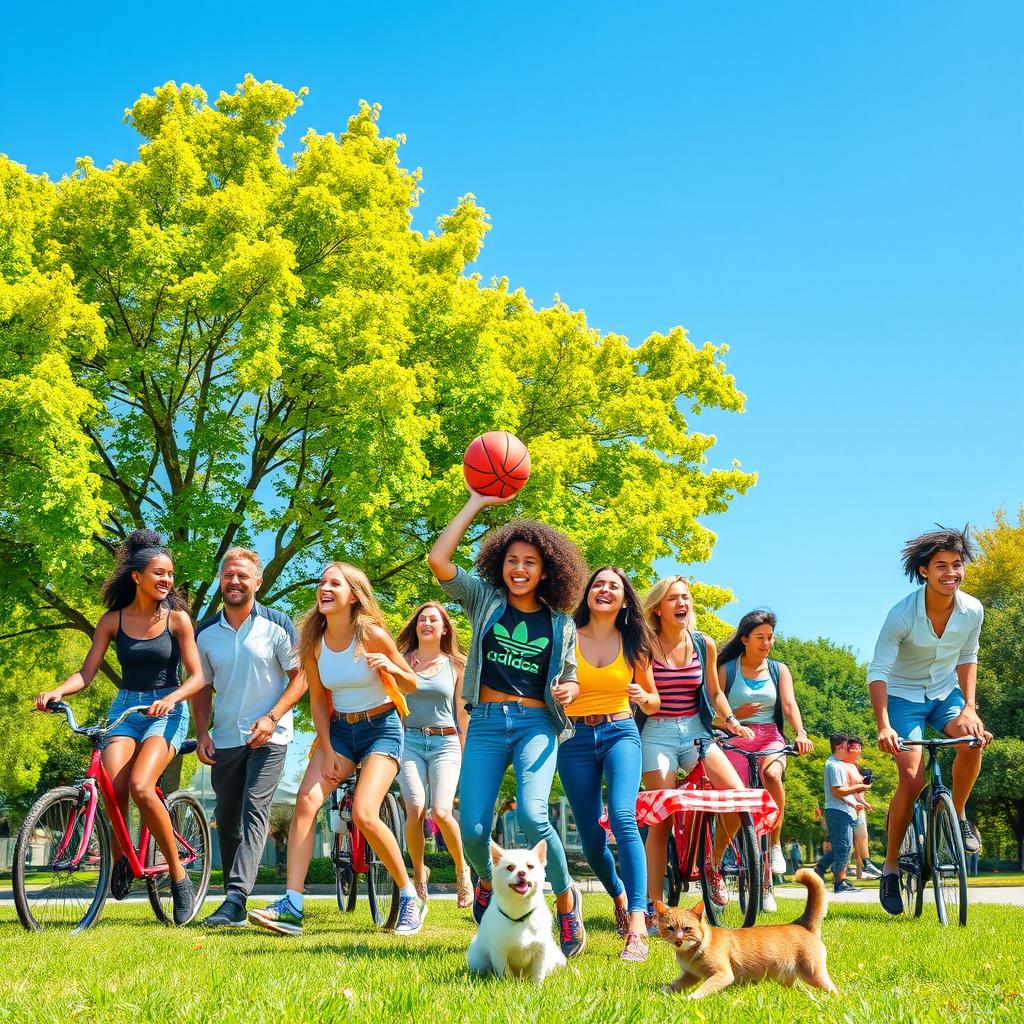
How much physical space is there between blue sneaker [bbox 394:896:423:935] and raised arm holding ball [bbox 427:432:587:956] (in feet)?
2.94

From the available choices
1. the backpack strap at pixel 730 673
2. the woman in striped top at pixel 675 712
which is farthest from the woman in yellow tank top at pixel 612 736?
the backpack strap at pixel 730 673

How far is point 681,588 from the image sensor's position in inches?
285

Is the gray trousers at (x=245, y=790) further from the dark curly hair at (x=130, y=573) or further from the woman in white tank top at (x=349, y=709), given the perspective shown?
the dark curly hair at (x=130, y=573)

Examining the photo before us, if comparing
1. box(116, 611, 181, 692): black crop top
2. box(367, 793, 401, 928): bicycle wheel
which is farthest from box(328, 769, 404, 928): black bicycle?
box(116, 611, 181, 692): black crop top

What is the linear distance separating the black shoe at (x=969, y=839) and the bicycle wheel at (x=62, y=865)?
552 centimetres

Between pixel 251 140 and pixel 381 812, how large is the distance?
15.1m

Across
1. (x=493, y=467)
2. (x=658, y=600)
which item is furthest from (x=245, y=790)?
(x=658, y=600)

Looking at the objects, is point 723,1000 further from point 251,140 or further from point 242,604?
point 251,140

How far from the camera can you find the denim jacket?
5473 mm

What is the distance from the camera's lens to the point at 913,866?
7301 millimetres

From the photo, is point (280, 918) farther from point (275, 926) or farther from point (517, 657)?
point (517, 657)

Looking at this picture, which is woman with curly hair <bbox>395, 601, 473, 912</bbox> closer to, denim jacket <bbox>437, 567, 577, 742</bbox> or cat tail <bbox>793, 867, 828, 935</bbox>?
denim jacket <bbox>437, 567, 577, 742</bbox>

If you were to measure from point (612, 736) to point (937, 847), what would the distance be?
2.78 metres

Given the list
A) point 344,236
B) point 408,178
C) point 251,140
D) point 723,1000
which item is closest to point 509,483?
point 723,1000
